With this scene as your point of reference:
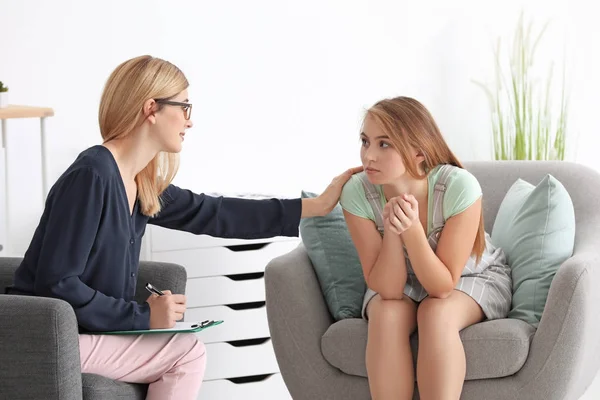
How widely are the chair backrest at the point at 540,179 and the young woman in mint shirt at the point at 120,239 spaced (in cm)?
113

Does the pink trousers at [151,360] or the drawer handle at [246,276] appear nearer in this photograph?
the pink trousers at [151,360]

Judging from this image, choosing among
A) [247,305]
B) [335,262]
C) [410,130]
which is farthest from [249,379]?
[410,130]

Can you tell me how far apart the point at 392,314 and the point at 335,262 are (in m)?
0.33

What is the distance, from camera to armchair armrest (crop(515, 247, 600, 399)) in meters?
2.43

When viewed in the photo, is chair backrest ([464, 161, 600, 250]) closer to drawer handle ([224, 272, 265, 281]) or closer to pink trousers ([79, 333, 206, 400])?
drawer handle ([224, 272, 265, 281])

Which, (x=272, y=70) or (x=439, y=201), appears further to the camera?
(x=272, y=70)

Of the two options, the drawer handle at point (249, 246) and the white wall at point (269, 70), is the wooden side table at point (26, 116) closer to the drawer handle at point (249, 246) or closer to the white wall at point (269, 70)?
the white wall at point (269, 70)

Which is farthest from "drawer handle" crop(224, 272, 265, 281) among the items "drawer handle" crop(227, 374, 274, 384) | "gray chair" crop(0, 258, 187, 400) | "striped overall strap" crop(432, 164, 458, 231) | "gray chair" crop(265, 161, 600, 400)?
"gray chair" crop(0, 258, 187, 400)

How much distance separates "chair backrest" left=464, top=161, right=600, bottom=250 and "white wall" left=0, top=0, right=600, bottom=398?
0.80m

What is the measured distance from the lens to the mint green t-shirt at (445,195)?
253cm

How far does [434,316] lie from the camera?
2.42m

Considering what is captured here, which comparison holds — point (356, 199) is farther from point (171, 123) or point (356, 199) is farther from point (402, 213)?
point (171, 123)

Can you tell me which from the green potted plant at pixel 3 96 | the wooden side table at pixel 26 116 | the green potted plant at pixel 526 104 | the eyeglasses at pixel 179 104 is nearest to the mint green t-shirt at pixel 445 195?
the eyeglasses at pixel 179 104

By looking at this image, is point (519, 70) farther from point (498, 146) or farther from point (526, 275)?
point (526, 275)
